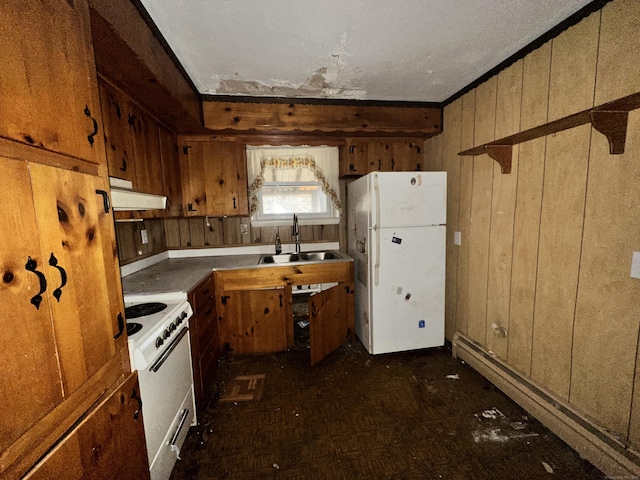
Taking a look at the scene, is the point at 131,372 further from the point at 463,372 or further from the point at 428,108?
the point at 428,108

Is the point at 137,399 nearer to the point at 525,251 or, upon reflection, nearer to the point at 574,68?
the point at 525,251

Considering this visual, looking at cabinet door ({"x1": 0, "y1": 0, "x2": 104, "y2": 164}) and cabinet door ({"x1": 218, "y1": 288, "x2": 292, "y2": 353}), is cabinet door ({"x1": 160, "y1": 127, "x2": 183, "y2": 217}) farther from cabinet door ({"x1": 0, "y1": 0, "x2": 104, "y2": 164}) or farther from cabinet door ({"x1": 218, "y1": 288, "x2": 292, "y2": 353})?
cabinet door ({"x1": 0, "y1": 0, "x2": 104, "y2": 164})

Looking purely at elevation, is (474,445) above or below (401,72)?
below

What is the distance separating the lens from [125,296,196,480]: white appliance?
1.24 metres

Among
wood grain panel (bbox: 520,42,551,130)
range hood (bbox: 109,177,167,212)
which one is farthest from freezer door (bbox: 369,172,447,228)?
range hood (bbox: 109,177,167,212)

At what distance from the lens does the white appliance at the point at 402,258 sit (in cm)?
244

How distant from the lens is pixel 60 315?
0.77m

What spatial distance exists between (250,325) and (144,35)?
225 cm

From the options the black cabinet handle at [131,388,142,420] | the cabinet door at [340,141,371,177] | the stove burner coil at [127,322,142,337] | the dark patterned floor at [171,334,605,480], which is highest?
the cabinet door at [340,141,371,177]

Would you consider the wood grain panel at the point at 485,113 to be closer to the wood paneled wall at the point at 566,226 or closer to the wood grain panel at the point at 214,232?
the wood paneled wall at the point at 566,226

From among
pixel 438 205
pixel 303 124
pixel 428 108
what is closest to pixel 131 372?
pixel 303 124

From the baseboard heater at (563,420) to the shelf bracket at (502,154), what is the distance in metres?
1.46

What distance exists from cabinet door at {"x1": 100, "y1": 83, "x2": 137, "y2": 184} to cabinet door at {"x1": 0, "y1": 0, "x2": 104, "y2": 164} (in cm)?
70

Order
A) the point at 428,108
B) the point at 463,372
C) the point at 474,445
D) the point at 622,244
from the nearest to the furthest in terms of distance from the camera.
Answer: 1. the point at 622,244
2. the point at 474,445
3. the point at 463,372
4. the point at 428,108
